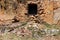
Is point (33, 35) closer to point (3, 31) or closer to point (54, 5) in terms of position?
point (3, 31)

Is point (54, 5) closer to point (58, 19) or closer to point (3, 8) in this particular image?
point (58, 19)

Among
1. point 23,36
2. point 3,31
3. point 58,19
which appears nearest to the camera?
point 23,36

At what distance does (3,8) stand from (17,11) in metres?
0.70

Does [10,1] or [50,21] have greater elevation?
[10,1]

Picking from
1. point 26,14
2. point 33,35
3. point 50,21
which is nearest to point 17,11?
point 26,14

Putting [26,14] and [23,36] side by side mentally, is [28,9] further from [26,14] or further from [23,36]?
[23,36]

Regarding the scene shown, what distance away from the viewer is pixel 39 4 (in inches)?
506

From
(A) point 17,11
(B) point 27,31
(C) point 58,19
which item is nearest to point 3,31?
(B) point 27,31

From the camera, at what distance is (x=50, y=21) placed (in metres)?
12.6

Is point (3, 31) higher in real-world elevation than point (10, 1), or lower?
lower

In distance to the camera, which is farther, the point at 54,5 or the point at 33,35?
the point at 54,5

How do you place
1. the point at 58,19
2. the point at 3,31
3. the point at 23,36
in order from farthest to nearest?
1. the point at 58,19
2. the point at 3,31
3. the point at 23,36

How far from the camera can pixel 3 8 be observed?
1297 cm

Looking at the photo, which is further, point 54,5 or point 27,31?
point 54,5
